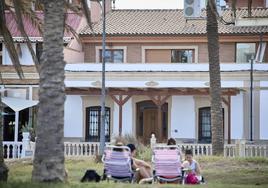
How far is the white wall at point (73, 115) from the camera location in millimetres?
34125

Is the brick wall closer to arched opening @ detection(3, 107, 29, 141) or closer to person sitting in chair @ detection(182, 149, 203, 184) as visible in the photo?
arched opening @ detection(3, 107, 29, 141)

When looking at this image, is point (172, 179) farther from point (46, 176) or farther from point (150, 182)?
point (46, 176)

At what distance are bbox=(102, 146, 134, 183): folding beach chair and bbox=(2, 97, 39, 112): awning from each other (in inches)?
783

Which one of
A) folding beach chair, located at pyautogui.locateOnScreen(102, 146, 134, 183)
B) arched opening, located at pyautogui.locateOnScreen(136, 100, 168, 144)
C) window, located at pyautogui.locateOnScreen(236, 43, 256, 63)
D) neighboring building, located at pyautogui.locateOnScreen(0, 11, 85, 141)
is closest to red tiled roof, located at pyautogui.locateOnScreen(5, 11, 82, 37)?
neighboring building, located at pyautogui.locateOnScreen(0, 11, 85, 141)

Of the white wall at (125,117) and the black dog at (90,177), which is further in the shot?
the white wall at (125,117)

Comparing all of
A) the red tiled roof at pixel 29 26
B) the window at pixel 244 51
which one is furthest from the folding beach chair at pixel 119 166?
the window at pixel 244 51

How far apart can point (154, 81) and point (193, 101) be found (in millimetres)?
2307

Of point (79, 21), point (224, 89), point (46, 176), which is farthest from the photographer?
point (79, 21)

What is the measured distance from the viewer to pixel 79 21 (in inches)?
1537

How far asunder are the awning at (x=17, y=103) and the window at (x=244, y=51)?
12.2 meters

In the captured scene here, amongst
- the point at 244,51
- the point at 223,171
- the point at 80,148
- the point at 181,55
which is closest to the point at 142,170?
the point at 223,171

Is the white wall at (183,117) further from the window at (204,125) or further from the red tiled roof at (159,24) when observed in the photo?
the red tiled roof at (159,24)

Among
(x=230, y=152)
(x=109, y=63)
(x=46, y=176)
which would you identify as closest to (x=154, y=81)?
(x=109, y=63)

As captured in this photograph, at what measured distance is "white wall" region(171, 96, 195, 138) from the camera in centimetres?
3369
